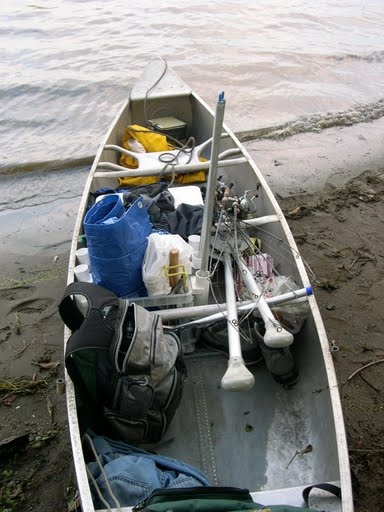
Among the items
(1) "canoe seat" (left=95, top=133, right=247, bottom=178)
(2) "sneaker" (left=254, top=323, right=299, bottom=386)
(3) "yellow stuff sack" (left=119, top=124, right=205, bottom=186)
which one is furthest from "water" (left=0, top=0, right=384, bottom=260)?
(2) "sneaker" (left=254, top=323, right=299, bottom=386)

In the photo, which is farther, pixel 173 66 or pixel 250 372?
pixel 173 66

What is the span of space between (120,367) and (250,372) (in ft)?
2.53

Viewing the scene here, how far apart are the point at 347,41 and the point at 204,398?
13.7 metres

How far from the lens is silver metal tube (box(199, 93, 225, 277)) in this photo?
2.35 meters

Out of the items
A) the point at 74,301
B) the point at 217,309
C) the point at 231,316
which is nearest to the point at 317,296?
the point at 217,309

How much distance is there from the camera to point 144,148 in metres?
5.25

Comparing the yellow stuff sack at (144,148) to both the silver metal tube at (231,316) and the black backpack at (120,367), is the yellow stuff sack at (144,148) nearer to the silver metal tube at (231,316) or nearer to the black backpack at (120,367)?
the silver metal tube at (231,316)

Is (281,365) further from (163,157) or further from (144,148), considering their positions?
(144,148)

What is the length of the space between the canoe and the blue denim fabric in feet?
0.55

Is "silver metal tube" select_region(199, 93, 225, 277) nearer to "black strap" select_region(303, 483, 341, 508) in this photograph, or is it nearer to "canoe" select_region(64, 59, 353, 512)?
"canoe" select_region(64, 59, 353, 512)

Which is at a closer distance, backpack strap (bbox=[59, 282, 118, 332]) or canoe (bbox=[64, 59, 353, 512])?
canoe (bbox=[64, 59, 353, 512])

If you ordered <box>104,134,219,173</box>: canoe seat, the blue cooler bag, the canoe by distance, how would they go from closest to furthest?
the canoe < the blue cooler bag < <box>104,134,219,173</box>: canoe seat

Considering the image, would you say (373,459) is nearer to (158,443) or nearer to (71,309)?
(158,443)

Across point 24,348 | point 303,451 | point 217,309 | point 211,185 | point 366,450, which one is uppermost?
point 211,185
